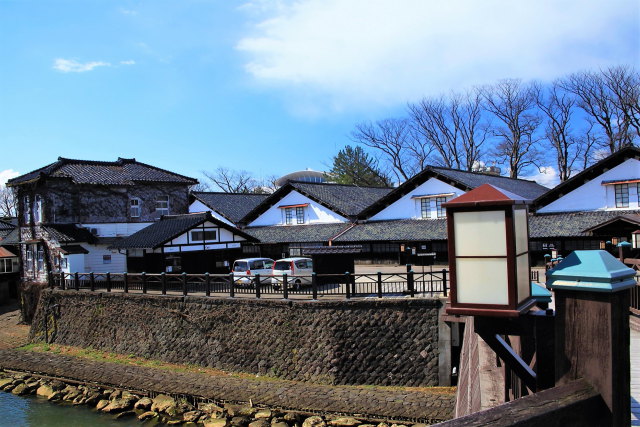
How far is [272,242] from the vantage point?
31.7 metres

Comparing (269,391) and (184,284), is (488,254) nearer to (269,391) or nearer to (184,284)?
(269,391)

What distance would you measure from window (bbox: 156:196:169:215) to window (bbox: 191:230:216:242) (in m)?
9.15

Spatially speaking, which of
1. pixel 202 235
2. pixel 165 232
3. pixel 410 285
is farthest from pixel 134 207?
pixel 410 285

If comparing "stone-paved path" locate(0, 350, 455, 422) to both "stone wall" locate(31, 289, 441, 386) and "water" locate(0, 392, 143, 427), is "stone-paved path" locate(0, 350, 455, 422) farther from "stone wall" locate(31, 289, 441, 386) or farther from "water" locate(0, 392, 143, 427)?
"water" locate(0, 392, 143, 427)

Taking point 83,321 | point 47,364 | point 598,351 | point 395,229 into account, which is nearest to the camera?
point 598,351

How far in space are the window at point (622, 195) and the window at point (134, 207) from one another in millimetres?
29934

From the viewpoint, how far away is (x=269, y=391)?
56.0ft

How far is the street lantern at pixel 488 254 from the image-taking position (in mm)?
3158

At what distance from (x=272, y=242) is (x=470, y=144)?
82.2ft

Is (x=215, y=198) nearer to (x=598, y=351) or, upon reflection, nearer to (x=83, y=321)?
(x=83, y=321)

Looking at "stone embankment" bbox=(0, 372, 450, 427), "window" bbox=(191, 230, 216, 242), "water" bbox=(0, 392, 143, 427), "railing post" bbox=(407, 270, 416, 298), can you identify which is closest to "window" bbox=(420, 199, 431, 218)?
"railing post" bbox=(407, 270, 416, 298)

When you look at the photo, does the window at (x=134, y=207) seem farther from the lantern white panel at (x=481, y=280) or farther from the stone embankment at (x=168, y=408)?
the lantern white panel at (x=481, y=280)

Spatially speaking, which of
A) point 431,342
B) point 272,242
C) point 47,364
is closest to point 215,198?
point 272,242

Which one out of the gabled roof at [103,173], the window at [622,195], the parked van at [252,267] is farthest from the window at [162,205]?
the window at [622,195]
